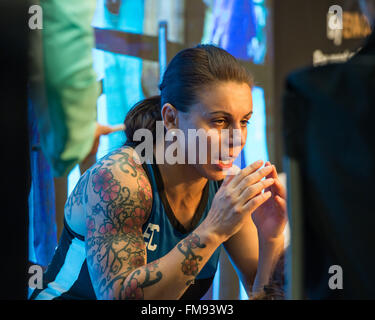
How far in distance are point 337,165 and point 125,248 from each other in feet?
1.63

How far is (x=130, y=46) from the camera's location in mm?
1369

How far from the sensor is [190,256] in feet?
3.10

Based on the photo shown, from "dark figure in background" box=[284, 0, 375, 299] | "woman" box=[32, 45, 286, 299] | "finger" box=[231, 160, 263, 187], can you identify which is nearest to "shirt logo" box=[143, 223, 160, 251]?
"woman" box=[32, 45, 286, 299]

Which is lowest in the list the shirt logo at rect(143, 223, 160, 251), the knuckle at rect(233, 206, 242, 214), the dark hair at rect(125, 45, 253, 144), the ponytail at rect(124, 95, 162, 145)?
the shirt logo at rect(143, 223, 160, 251)

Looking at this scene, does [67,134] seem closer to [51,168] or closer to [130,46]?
[51,168]

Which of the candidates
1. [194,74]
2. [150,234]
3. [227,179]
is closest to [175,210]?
[150,234]

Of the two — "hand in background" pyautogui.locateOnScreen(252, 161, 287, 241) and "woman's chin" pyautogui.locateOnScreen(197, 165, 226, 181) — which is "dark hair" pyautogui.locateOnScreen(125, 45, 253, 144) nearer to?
"woman's chin" pyautogui.locateOnScreen(197, 165, 226, 181)

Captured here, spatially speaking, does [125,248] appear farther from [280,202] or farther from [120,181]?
[280,202]

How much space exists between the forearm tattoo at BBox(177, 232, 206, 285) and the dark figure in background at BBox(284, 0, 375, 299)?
1.06 ft

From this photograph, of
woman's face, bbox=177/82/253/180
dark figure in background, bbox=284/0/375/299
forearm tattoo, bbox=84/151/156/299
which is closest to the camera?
dark figure in background, bbox=284/0/375/299

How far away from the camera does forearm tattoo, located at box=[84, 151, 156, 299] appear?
91cm

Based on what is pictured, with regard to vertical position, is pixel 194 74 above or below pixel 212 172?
above

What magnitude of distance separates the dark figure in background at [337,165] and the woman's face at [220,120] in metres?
0.39

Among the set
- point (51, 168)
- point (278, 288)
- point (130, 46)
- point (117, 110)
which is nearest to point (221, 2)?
point (130, 46)
